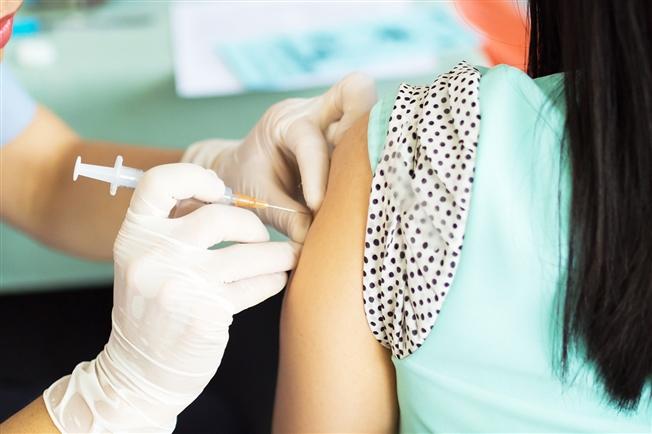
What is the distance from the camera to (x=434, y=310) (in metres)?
0.81

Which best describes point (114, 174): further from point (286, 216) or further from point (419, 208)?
point (419, 208)

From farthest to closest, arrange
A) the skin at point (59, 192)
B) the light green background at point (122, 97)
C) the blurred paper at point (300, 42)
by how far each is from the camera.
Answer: the blurred paper at point (300, 42) → the light green background at point (122, 97) → the skin at point (59, 192)

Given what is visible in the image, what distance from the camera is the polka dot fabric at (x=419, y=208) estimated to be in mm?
795

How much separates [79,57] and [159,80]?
0.85 feet

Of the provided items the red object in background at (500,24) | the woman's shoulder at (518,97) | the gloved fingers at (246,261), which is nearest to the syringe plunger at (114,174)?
the gloved fingers at (246,261)

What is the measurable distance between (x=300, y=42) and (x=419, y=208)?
4.14 feet

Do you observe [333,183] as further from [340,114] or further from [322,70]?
[322,70]

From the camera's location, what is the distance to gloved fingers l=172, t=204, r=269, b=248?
907 millimetres

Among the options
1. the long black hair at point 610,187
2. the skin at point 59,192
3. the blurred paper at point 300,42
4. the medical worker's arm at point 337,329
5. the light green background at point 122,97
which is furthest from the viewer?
the blurred paper at point 300,42

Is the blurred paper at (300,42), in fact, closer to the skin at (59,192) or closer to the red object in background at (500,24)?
the red object in background at (500,24)

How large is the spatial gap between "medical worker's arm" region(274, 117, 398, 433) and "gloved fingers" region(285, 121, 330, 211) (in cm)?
4

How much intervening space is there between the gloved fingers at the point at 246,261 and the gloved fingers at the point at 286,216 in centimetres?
4

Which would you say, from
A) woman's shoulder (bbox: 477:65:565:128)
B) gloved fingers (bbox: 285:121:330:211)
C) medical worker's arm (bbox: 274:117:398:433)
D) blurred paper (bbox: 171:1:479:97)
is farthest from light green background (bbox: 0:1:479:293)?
woman's shoulder (bbox: 477:65:565:128)

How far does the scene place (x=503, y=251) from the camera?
79cm
